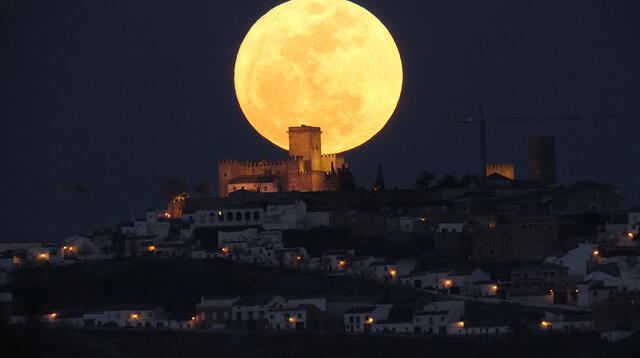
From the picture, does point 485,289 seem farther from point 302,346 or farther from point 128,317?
point 128,317

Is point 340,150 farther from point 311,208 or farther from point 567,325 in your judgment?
point 567,325

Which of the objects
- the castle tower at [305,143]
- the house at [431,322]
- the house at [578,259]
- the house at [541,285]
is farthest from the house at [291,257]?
the castle tower at [305,143]

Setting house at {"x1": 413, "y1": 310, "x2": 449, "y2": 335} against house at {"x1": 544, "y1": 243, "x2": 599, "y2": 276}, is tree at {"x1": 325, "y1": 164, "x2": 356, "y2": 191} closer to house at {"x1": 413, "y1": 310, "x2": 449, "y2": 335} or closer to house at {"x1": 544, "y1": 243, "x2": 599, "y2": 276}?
house at {"x1": 544, "y1": 243, "x2": 599, "y2": 276}

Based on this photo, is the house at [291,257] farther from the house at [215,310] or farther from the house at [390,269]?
the house at [215,310]

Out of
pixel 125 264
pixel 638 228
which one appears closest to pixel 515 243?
pixel 638 228

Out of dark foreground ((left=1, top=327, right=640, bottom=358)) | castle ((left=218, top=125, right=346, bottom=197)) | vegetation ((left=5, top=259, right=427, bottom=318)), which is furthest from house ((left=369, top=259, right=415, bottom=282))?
castle ((left=218, top=125, right=346, bottom=197))

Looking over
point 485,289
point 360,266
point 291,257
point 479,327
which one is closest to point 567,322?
point 479,327
